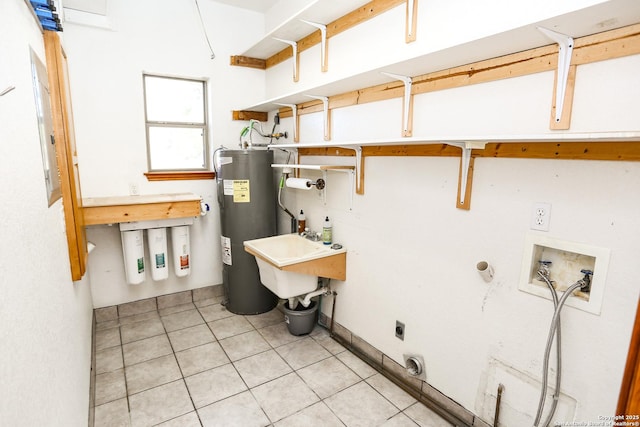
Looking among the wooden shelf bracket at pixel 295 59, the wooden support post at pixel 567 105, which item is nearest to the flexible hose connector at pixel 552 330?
the wooden support post at pixel 567 105

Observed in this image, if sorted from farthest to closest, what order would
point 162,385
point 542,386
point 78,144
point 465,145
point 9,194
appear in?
point 78,144, point 162,385, point 465,145, point 542,386, point 9,194

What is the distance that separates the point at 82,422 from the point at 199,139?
2.47 meters

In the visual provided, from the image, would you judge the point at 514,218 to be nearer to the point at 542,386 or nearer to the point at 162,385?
the point at 542,386

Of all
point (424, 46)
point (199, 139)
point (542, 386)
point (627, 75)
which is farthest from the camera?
point (199, 139)

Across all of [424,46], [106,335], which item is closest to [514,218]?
[424,46]

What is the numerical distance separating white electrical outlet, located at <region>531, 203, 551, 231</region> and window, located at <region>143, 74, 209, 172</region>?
2841mm

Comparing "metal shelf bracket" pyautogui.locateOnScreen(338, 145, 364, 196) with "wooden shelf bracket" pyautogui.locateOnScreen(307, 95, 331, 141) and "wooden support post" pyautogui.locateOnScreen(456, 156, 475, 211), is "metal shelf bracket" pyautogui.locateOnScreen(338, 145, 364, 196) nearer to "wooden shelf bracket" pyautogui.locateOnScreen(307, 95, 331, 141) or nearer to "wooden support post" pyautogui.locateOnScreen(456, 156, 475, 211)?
"wooden shelf bracket" pyautogui.locateOnScreen(307, 95, 331, 141)

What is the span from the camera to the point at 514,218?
61.1 inches

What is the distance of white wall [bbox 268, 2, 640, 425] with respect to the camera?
1262mm

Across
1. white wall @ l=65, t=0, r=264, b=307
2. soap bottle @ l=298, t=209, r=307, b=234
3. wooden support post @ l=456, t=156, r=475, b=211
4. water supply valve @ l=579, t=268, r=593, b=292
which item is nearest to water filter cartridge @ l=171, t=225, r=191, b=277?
white wall @ l=65, t=0, r=264, b=307

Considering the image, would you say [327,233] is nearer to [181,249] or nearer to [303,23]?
[181,249]

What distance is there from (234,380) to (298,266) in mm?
860

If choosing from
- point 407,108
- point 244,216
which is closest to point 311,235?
point 244,216

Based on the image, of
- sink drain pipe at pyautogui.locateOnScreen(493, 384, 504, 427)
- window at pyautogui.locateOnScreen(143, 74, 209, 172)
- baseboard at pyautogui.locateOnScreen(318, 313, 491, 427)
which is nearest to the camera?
sink drain pipe at pyautogui.locateOnScreen(493, 384, 504, 427)
